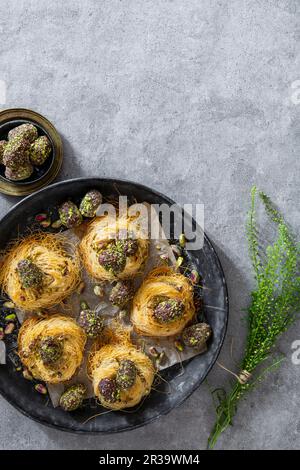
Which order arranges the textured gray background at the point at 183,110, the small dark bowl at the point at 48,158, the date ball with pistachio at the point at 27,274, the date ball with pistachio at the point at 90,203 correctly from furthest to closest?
the textured gray background at the point at 183,110 → the small dark bowl at the point at 48,158 → the date ball with pistachio at the point at 90,203 → the date ball with pistachio at the point at 27,274

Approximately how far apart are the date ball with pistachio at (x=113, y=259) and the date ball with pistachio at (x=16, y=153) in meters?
0.67

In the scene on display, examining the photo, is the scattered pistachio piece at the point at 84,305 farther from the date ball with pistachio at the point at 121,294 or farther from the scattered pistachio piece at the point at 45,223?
the scattered pistachio piece at the point at 45,223

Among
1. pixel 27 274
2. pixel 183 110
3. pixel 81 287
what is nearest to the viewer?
pixel 27 274

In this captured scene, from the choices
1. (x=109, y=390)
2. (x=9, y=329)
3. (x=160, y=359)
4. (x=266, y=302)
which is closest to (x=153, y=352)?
(x=160, y=359)

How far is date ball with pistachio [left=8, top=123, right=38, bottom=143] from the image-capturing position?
3.24 metres

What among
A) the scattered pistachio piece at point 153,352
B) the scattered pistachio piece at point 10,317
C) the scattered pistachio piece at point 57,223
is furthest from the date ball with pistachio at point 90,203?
the scattered pistachio piece at point 153,352

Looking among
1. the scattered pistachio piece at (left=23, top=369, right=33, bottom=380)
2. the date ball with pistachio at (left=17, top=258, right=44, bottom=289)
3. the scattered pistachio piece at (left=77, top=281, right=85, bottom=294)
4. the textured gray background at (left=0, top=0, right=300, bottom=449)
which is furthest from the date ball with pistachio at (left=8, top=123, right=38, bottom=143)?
the scattered pistachio piece at (left=23, top=369, right=33, bottom=380)

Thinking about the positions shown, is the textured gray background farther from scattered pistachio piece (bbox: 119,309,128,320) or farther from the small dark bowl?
scattered pistachio piece (bbox: 119,309,128,320)

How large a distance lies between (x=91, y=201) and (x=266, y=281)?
42.7 inches

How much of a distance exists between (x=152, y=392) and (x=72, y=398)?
0.46 meters

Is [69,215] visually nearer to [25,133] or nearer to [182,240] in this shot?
[25,133]

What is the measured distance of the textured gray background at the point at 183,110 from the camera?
3500mm

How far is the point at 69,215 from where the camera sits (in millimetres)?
3242

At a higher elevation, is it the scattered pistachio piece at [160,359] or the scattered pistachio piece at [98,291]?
A: the scattered pistachio piece at [98,291]
